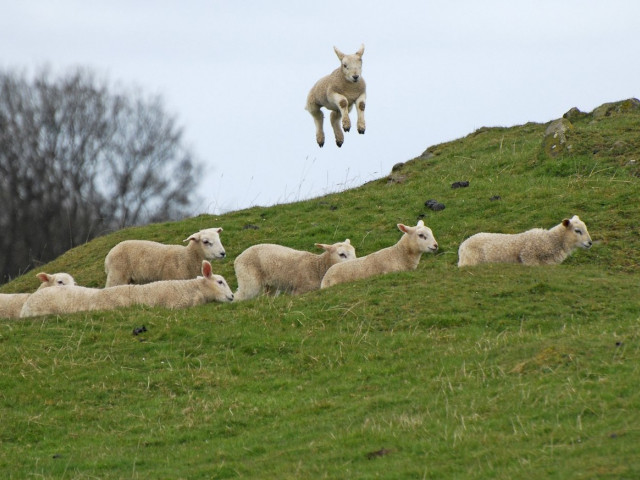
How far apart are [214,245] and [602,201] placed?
7597mm

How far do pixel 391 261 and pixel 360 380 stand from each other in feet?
17.0

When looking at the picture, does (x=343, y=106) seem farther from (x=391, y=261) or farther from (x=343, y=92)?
(x=391, y=261)

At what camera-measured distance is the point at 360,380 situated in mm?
11781

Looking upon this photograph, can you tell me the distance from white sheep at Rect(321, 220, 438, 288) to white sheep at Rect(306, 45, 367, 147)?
23.7 ft

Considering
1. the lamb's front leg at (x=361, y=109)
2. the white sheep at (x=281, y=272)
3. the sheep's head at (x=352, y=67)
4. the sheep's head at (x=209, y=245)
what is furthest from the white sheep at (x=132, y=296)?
the sheep's head at (x=352, y=67)

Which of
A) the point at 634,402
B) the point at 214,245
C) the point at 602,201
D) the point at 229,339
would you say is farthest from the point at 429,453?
the point at 602,201

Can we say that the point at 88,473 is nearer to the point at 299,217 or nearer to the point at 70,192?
the point at 299,217

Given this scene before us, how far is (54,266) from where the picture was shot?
2491 cm

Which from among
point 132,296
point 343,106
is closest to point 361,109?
point 343,106

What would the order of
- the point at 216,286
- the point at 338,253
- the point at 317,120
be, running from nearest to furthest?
the point at 216,286, the point at 338,253, the point at 317,120

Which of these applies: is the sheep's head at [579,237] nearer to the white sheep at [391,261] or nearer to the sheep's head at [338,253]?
the white sheep at [391,261]

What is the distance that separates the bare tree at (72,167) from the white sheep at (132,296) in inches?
1190

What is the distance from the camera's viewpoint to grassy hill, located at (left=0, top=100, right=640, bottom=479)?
9008mm

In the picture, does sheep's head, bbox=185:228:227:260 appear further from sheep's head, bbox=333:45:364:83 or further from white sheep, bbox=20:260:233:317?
sheep's head, bbox=333:45:364:83
